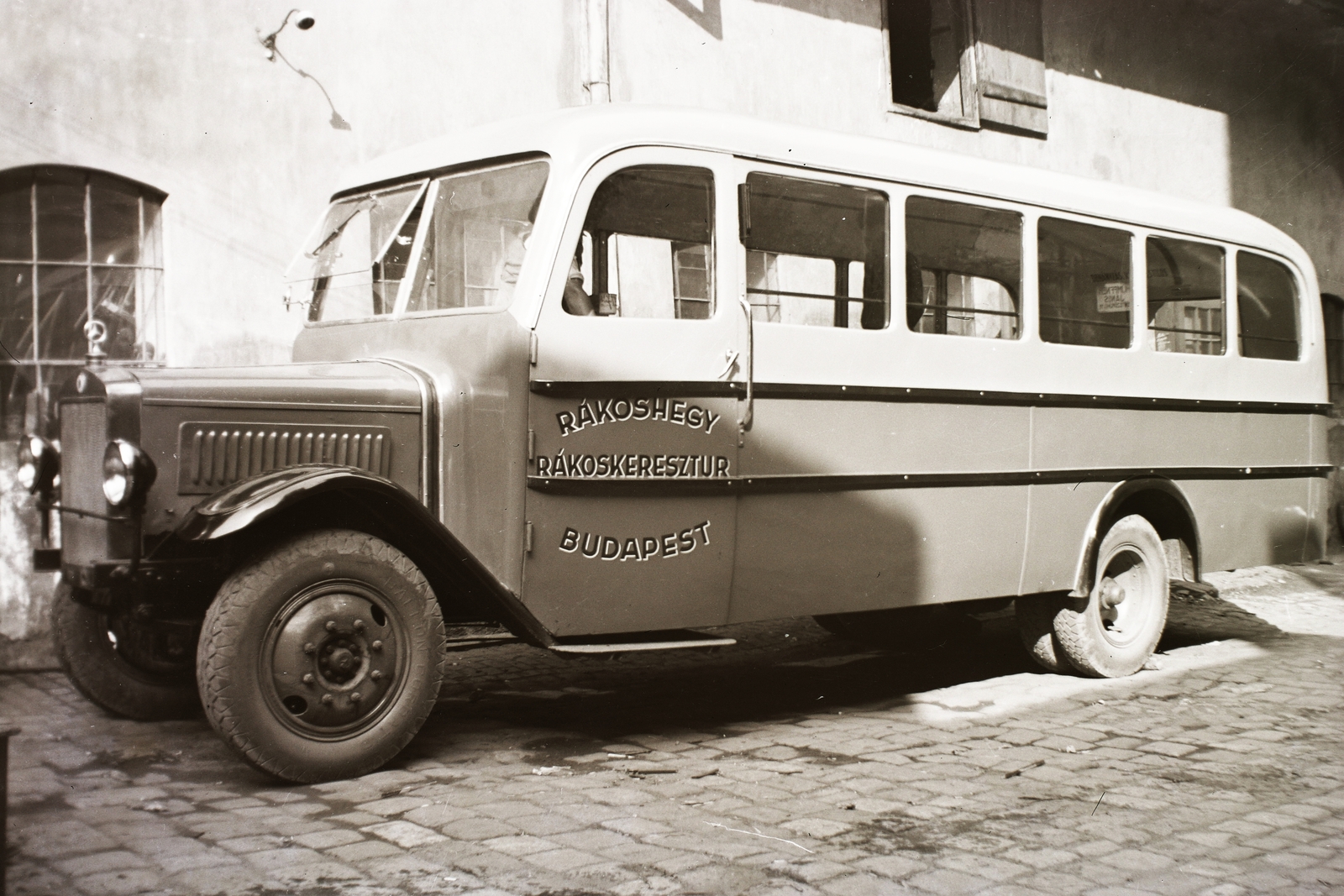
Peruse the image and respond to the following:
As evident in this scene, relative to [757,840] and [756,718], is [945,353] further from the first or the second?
[757,840]

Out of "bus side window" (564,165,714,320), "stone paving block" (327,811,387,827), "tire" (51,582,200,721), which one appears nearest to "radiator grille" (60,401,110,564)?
"tire" (51,582,200,721)

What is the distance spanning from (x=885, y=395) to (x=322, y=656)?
2.55 meters

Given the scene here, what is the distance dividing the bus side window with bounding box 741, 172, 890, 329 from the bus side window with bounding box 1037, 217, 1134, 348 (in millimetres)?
1123

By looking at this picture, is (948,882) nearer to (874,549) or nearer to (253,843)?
(253,843)

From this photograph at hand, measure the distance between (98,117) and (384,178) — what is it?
8.07ft

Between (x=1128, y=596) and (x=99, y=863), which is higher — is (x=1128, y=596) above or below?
above

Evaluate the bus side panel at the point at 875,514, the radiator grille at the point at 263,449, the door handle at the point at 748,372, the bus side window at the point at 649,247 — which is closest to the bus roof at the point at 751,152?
the bus side window at the point at 649,247

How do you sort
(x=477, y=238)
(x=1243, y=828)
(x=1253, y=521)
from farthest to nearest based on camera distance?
(x=1253, y=521)
(x=477, y=238)
(x=1243, y=828)

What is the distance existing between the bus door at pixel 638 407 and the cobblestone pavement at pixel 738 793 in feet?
2.09

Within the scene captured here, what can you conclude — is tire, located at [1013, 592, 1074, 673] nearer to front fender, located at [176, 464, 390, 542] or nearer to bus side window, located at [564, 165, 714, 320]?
bus side window, located at [564, 165, 714, 320]

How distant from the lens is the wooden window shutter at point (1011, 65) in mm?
11906

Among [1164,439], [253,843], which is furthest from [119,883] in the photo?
[1164,439]

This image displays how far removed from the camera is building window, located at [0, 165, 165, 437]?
691 centimetres

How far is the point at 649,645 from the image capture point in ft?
16.0
